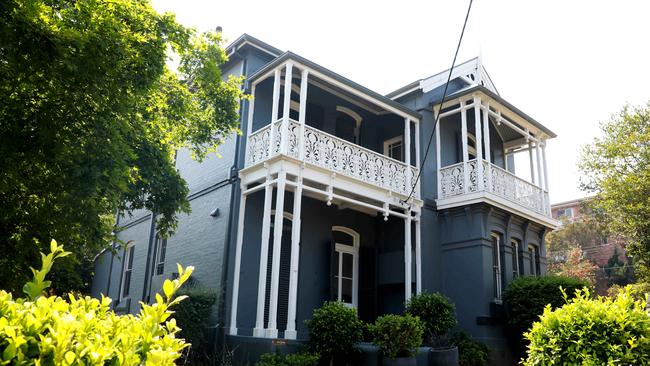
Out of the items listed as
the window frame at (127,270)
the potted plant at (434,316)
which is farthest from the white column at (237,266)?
the window frame at (127,270)

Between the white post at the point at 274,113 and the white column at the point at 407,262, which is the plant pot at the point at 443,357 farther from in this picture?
the white post at the point at 274,113

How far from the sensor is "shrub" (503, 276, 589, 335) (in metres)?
13.3

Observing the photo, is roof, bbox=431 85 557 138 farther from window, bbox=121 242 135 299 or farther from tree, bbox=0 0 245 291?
window, bbox=121 242 135 299

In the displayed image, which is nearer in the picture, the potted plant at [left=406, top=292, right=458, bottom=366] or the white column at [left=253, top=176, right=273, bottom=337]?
the white column at [left=253, top=176, right=273, bottom=337]

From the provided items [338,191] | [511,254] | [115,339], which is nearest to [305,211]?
[338,191]

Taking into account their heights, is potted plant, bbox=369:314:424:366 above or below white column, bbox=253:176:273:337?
below

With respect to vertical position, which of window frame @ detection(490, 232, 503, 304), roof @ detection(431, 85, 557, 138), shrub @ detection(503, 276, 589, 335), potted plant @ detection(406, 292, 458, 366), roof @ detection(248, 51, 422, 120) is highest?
roof @ detection(431, 85, 557, 138)

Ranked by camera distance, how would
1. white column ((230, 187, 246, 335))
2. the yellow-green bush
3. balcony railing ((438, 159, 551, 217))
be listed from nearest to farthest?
the yellow-green bush → white column ((230, 187, 246, 335)) → balcony railing ((438, 159, 551, 217))

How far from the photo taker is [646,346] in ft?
19.3

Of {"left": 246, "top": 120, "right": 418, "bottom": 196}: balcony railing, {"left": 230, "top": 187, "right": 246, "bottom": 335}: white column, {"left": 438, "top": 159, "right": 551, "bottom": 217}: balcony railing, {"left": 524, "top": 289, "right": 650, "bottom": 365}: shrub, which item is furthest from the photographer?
{"left": 438, "top": 159, "right": 551, "bottom": 217}: balcony railing

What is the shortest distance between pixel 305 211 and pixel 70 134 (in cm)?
779

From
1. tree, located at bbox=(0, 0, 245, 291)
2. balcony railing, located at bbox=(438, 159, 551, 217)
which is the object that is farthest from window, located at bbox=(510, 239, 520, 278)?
tree, located at bbox=(0, 0, 245, 291)

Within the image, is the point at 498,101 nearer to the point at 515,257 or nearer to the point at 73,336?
the point at 515,257

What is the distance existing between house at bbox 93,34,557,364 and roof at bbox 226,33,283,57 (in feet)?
0.13
